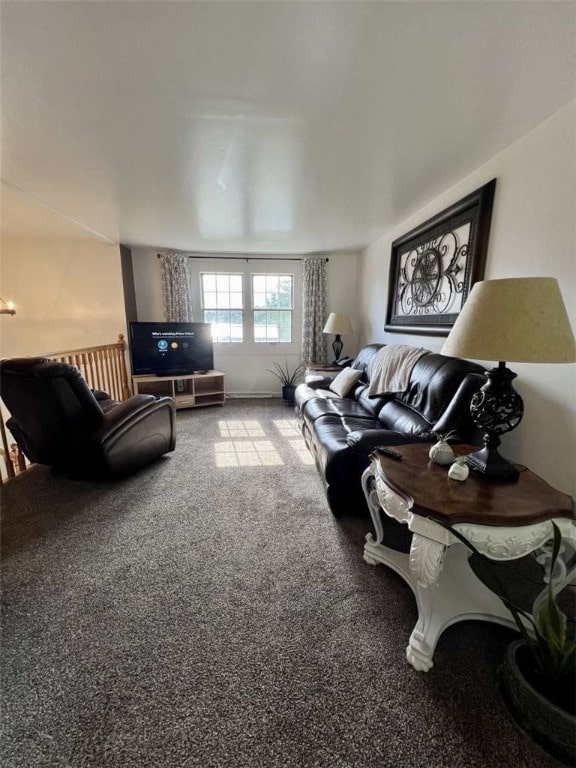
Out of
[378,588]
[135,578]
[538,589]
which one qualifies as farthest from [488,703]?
[135,578]

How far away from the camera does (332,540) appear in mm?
1823

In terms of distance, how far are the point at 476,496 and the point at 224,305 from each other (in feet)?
15.1

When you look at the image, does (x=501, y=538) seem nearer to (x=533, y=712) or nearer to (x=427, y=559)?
(x=427, y=559)

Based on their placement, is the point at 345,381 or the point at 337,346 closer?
the point at 345,381

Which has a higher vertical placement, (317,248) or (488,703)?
(317,248)

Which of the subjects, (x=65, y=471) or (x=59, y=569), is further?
(x=65, y=471)

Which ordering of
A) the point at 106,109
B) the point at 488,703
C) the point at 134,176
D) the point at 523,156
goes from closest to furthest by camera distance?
1. the point at 488,703
2. the point at 106,109
3. the point at 523,156
4. the point at 134,176

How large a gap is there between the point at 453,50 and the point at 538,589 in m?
2.37

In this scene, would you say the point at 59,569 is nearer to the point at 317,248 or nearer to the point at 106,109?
the point at 106,109

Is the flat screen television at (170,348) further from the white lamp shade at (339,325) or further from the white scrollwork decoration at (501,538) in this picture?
the white scrollwork decoration at (501,538)

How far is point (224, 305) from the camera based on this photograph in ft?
16.5

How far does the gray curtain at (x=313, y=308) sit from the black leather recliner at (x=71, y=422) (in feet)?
9.68

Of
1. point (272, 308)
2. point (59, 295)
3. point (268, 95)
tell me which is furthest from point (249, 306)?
point (268, 95)

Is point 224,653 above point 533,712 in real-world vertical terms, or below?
below
